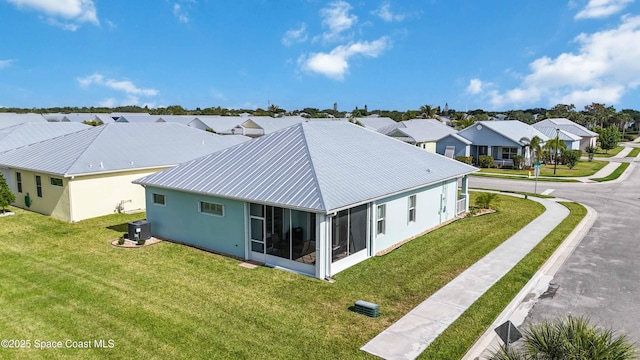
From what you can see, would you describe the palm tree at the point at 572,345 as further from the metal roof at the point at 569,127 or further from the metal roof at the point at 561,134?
the metal roof at the point at 569,127

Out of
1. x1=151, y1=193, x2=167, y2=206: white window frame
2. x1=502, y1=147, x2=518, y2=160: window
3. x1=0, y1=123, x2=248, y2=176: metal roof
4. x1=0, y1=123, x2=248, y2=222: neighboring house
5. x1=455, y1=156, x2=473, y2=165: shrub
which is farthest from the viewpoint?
x1=502, y1=147, x2=518, y2=160: window

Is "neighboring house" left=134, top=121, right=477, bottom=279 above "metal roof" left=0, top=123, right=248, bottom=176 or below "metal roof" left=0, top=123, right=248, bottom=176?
below

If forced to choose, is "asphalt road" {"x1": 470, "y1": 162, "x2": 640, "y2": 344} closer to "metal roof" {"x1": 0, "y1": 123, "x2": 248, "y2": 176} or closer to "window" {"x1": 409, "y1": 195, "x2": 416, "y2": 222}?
"window" {"x1": 409, "y1": 195, "x2": 416, "y2": 222}

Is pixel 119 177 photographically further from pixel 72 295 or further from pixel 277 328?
pixel 277 328

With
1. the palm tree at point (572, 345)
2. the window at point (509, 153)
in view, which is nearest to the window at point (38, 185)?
the palm tree at point (572, 345)

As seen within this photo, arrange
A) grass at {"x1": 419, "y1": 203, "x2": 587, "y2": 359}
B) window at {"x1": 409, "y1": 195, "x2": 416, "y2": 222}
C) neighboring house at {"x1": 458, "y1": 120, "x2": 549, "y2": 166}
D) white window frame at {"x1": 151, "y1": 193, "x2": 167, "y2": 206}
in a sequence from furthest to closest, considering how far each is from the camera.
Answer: neighboring house at {"x1": 458, "y1": 120, "x2": 549, "y2": 166}
window at {"x1": 409, "y1": 195, "x2": 416, "y2": 222}
white window frame at {"x1": 151, "y1": 193, "x2": 167, "y2": 206}
grass at {"x1": 419, "y1": 203, "x2": 587, "y2": 359}

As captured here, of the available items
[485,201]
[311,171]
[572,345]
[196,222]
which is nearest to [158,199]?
[196,222]

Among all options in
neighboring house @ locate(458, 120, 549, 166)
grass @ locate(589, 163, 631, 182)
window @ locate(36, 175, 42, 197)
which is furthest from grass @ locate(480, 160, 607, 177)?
window @ locate(36, 175, 42, 197)
